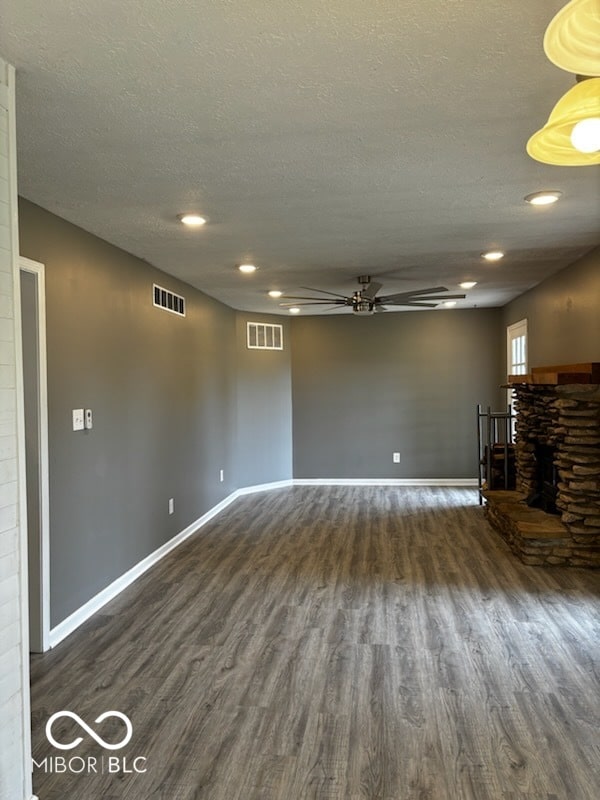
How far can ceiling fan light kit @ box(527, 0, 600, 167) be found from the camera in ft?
3.36

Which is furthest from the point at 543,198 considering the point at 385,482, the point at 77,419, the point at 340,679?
the point at 385,482

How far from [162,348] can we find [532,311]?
3881 millimetres

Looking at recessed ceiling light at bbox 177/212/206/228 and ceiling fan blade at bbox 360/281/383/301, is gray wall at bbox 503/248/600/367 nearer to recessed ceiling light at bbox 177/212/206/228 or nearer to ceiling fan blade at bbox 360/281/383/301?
ceiling fan blade at bbox 360/281/383/301

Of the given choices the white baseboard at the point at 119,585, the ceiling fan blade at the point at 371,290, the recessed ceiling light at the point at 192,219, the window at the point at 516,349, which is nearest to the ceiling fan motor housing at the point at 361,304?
the ceiling fan blade at the point at 371,290

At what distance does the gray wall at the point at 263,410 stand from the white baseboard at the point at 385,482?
1.13ft

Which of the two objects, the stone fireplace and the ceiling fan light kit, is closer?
the ceiling fan light kit

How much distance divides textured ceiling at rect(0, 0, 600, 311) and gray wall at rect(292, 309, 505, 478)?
380 centimetres

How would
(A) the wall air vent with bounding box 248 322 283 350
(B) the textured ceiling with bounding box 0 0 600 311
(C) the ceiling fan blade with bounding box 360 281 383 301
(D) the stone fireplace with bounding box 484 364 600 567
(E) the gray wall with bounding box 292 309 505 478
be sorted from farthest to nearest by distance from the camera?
1. (E) the gray wall with bounding box 292 309 505 478
2. (A) the wall air vent with bounding box 248 322 283 350
3. (C) the ceiling fan blade with bounding box 360 281 383 301
4. (D) the stone fireplace with bounding box 484 364 600 567
5. (B) the textured ceiling with bounding box 0 0 600 311

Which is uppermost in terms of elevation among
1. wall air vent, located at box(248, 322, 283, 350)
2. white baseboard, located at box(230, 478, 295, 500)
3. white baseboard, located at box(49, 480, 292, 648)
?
wall air vent, located at box(248, 322, 283, 350)

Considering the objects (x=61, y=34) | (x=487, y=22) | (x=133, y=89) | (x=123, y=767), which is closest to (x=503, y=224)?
(x=487, y=22)

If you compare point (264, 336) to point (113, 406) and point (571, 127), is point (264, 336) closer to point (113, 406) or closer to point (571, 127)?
point (113, 406)

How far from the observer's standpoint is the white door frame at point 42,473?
118 inches

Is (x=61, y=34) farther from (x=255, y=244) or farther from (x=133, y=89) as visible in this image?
(x=255, y=244)

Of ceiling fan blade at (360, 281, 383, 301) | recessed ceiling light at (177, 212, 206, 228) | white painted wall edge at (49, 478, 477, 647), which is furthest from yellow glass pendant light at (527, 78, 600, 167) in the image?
ceiling fan blade at (360, 281, 383, 301)
